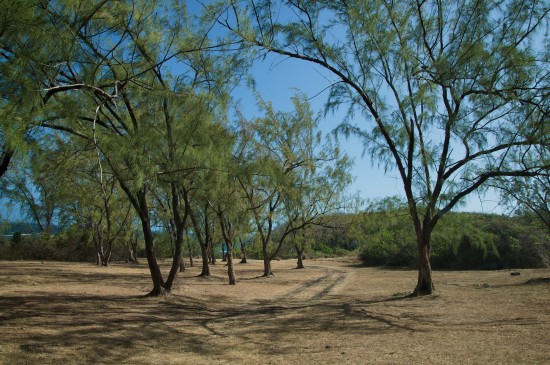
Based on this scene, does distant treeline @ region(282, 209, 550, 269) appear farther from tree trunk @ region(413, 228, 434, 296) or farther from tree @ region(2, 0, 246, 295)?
tree @ region(2, 0, 246, 295)

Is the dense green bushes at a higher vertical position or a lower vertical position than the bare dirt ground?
higher

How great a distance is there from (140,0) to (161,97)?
187 cm

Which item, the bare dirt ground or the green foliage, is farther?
the green foliage

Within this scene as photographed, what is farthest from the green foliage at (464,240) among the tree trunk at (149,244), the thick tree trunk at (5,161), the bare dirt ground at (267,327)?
the thick tree trunk at (5,161)

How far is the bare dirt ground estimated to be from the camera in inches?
225

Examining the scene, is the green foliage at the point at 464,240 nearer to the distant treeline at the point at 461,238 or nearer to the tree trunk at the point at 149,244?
the distant treeline at the point at 461,238

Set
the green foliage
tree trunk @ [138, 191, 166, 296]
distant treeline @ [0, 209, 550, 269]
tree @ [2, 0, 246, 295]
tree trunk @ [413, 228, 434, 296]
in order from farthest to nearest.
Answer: distant treeline @ [0, 209, 550, 269] → the green foliage → tree trunk @ [413, 228, 434, 296] → tree trunk @ [138, 191, 166, 296] → tree @ [2, 0, 246, 295]

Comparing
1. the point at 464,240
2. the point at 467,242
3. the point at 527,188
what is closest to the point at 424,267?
the point at 527,188

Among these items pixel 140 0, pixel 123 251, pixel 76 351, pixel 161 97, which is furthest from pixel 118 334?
pixel 123 251

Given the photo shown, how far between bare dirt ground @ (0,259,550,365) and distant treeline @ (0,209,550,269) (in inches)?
92.4

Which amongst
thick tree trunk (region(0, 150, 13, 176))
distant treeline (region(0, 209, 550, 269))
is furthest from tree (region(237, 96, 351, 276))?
thick tree trunk (region(0, 150, 13, 176))

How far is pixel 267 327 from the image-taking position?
8.29 m

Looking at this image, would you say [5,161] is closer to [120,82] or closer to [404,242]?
[120,82]

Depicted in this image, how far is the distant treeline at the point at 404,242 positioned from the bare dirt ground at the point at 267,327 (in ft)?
7.70
